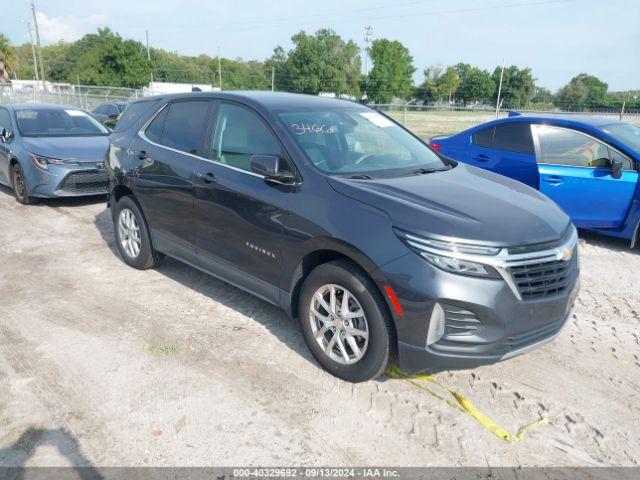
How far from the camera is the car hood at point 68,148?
7.79 meters

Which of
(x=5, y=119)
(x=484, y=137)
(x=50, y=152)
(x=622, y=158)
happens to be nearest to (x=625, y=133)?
(x=622, y=158)

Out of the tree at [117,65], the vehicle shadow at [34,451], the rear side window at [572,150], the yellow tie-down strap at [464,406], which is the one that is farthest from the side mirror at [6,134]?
the tree at [117,65]

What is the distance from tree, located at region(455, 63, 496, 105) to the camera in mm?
74738

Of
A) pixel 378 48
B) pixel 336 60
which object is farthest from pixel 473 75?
pixel 336 60

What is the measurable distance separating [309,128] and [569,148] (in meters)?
4.07

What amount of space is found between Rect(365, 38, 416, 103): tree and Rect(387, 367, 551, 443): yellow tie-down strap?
78007 mm

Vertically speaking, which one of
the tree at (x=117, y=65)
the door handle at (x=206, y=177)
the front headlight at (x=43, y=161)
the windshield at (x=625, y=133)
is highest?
the tree at (x=117, y=65)

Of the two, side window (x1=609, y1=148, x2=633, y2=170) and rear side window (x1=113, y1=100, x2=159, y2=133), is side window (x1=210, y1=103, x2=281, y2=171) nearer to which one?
rear side window (x1=113, y1=100, x2=159, y2=133)

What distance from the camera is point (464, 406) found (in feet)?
10.3

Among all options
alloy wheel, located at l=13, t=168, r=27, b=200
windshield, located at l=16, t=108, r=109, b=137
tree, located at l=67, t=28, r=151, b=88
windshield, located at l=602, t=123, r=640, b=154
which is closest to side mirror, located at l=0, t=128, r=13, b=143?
windshield, located at l=16, t=108, r=109, b=137

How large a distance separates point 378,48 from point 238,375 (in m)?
83.0

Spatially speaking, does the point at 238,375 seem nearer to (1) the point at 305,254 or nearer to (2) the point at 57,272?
(1) the point at 305,254

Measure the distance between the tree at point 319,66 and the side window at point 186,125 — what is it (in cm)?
7186

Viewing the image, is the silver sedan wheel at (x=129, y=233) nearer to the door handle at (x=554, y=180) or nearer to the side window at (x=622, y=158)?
the door handle at (x=554, y=180)
